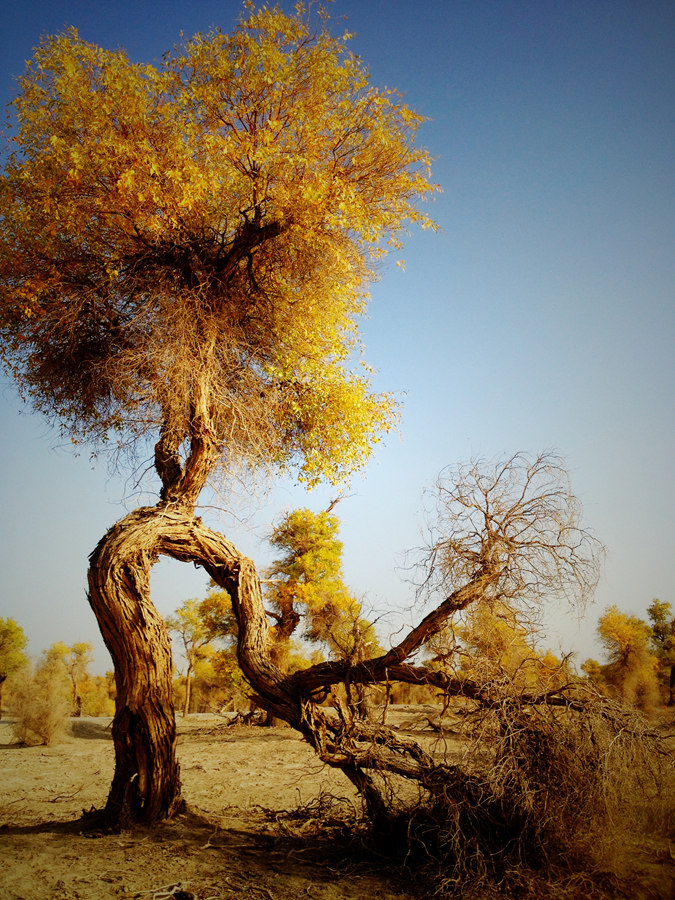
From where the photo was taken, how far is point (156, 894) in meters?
3.75

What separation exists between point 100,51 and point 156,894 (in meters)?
8.83

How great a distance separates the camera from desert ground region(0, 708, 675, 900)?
3.93 metres

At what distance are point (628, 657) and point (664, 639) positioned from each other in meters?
5.56

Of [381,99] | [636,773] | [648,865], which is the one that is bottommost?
[648,865]

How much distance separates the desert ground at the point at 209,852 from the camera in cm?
393

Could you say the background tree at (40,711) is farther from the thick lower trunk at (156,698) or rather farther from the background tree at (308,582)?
the thick lower trunk at (156,698)

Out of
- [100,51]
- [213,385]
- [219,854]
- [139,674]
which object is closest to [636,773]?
[219,854]

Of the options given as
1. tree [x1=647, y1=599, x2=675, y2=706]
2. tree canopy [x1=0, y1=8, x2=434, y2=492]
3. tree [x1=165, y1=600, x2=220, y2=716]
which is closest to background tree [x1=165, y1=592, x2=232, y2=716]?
tree [x1=165, y1=600, x2=220, y2=716]

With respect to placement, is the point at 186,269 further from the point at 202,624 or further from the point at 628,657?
the point at 628,657

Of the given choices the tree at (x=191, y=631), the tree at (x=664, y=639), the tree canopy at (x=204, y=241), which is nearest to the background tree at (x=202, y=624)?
the tree at (x=191, y=631)

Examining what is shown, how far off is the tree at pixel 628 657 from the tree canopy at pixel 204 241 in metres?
14.3

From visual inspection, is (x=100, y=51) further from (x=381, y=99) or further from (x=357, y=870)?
(x=357, y=870)

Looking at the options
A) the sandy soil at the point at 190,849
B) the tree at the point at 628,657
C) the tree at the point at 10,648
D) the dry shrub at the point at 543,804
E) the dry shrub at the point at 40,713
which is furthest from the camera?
the tree at the point at 10,648

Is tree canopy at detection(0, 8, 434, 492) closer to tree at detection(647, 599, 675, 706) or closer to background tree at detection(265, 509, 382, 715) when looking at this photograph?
background tree at detection(265, 509, 382, 715)
